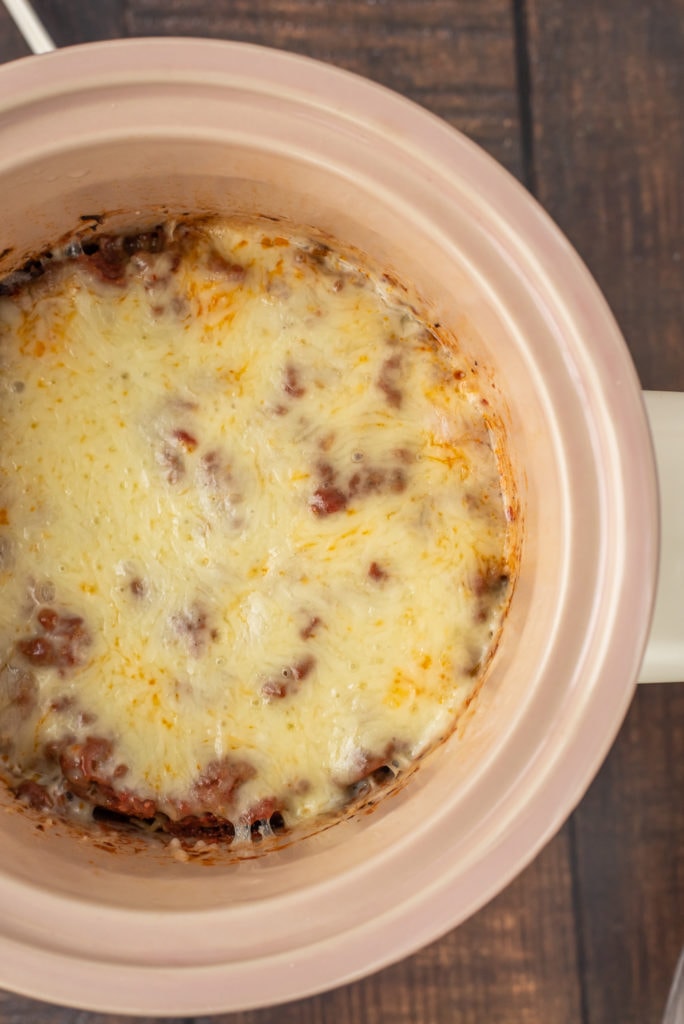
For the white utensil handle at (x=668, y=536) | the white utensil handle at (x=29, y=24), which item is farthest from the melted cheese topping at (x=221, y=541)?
the white utensil handle at (x=29, y=24)

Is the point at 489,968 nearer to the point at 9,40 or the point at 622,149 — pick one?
the point at 622,149

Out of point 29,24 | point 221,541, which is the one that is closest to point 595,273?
point 221,541

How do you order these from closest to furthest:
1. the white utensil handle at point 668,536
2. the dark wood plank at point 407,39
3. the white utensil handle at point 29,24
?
the white utensil handle at point 668,536, the white utensil handle at point 29,24, the dark wood plank at point 407,39

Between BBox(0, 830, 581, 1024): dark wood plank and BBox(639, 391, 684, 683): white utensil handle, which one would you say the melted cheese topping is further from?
BBox(0, 830, 581, 1024): dark wood plank

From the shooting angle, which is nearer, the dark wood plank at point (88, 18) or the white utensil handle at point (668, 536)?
the white utensil handle at point (668, 536)

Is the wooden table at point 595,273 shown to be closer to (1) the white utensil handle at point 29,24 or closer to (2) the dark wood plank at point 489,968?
(2) the dark wood plank at point 489,968

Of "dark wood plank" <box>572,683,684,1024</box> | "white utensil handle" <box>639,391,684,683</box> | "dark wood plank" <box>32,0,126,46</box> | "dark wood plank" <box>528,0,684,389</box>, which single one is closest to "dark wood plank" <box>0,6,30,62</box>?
"dark wood plank" <box>32,0,126,46</box>

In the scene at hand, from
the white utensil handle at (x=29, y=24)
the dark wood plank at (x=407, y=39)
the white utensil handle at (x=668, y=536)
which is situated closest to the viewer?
the white utensil handle at (x=668, y=536)

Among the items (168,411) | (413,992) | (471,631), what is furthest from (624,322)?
(413,992)
